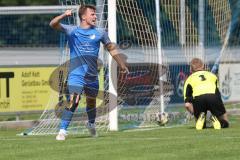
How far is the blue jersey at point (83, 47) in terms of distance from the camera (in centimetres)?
1352

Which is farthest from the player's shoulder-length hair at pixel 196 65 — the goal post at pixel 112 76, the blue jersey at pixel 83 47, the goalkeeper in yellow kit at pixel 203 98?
the blue jersey at pixel 83 47

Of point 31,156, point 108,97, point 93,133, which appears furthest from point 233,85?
point 31,156

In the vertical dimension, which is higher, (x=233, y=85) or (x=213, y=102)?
(x=213, y=102)

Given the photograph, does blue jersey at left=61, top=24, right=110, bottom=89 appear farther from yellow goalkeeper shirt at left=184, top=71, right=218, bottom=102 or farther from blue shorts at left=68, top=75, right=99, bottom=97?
yellow goalkeeper shirt at left=184, top=71, right=218, bottom=102

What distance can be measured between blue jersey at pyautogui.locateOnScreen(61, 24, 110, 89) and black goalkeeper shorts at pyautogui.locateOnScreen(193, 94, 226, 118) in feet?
10.1

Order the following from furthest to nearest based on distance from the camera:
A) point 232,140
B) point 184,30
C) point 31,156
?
point 184,30 → point 232,140 → point 31,156

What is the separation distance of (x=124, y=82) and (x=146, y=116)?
1354mm

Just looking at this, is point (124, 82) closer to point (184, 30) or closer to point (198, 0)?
point (184, 30)

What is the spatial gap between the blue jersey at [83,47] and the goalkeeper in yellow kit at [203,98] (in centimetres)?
308

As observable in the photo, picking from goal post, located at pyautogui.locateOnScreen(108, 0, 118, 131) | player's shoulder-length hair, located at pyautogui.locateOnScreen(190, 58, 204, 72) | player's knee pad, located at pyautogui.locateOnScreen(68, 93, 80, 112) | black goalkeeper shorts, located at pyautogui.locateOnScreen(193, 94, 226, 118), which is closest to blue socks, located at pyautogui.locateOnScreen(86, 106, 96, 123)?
player's knee pad, located at pyautogui.locateOnScreen(68, 93, 80, 112)

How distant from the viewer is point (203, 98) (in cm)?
1608

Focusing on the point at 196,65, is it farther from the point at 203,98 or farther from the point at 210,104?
the point at 210,104

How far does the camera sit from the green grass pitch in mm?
10414

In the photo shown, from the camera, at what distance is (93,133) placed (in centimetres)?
1388
